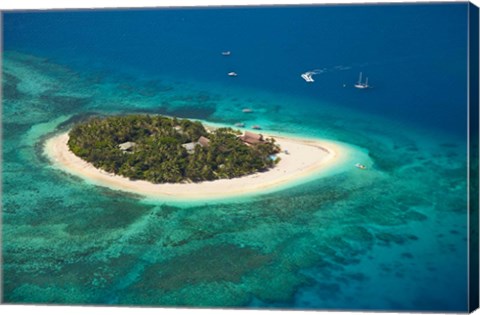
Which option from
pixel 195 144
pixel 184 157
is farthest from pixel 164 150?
pixel 195 144

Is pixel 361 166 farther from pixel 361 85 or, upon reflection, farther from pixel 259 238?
pixel 361 85

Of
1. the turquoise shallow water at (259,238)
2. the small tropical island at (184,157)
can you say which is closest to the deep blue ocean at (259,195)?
the turquoise shallow water at (259,238)

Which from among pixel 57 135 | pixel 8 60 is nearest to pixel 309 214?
pixel 57 135

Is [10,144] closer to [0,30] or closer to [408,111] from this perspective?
[0,30]

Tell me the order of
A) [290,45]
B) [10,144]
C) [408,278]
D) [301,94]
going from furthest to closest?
1. [290,45]
2. [301,94]
3. [10,144]
4. [408,278]

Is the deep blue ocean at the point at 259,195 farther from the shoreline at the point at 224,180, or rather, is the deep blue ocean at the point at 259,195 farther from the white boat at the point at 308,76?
the shoreline at the point at 224,180

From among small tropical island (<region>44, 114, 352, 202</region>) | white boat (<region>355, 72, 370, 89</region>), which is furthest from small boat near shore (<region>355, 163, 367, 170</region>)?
white boat (<region>355, 72, 370, 89</region>)
